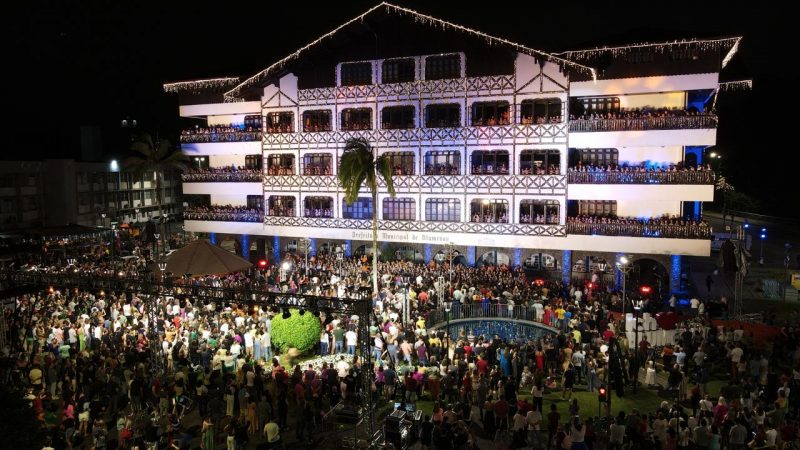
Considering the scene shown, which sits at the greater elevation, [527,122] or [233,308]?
[527,122]

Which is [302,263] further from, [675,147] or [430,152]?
[675,147]

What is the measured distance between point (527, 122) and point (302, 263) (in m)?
16.0

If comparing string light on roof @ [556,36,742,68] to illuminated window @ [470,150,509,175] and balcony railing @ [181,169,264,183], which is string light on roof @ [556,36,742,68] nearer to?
illuminated window @ [470,150,509,175]

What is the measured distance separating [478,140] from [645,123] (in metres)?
8.92

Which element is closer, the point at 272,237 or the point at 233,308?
the point at 233,308

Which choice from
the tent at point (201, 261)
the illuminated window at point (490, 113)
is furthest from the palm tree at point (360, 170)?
the tent at point (201, 261)

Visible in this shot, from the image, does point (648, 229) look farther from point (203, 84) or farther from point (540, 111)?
point (203, 84)

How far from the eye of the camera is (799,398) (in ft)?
53.1

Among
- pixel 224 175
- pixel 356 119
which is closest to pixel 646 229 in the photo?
pixel 356 119

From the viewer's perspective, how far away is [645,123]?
30.6 metres

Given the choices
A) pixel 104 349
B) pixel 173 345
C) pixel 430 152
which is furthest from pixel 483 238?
pixel 104 349

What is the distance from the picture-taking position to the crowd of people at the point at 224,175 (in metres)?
40.3

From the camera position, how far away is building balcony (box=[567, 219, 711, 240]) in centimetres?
2994

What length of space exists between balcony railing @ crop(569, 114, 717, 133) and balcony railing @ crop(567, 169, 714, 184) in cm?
231
